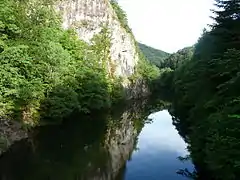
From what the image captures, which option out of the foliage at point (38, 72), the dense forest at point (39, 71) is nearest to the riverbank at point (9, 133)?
the dense forest at point (39, 71)

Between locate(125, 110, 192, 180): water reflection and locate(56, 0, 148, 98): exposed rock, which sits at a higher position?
locate(56, 0, 148, 98): exposed rock

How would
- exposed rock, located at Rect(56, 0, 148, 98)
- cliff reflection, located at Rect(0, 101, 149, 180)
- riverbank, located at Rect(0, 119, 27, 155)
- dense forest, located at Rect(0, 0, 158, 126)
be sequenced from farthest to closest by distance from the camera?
exposed rock, located at Rect(56, 0, 148, 98), dense forest, located at Rect(0, 0, 158, 126), riverbank, located at Rect(0, 119, 27, 155), cliff reflection, located at Rect(0, 101, 149, 180)

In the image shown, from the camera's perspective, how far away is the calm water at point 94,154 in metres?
24.3

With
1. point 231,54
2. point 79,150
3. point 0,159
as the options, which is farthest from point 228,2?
point 0,159

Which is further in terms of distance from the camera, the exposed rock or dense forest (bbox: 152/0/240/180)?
the exposed rock

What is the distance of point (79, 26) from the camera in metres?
67.7

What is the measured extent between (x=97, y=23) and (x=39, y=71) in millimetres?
34988

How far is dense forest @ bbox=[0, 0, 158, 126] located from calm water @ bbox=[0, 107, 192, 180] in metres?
2.68

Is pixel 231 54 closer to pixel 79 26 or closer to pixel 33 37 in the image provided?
pixel 33 37

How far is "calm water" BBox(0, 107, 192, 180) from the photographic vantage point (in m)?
24.3

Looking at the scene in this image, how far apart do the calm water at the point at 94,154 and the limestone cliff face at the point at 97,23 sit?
87.9 ft

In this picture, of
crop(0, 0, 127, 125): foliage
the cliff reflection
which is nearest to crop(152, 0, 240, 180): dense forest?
the cliff reflection

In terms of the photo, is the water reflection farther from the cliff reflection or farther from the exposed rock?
the exposed rock

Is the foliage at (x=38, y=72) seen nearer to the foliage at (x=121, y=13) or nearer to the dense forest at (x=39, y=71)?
the dense forest at (x=39, y=71)
